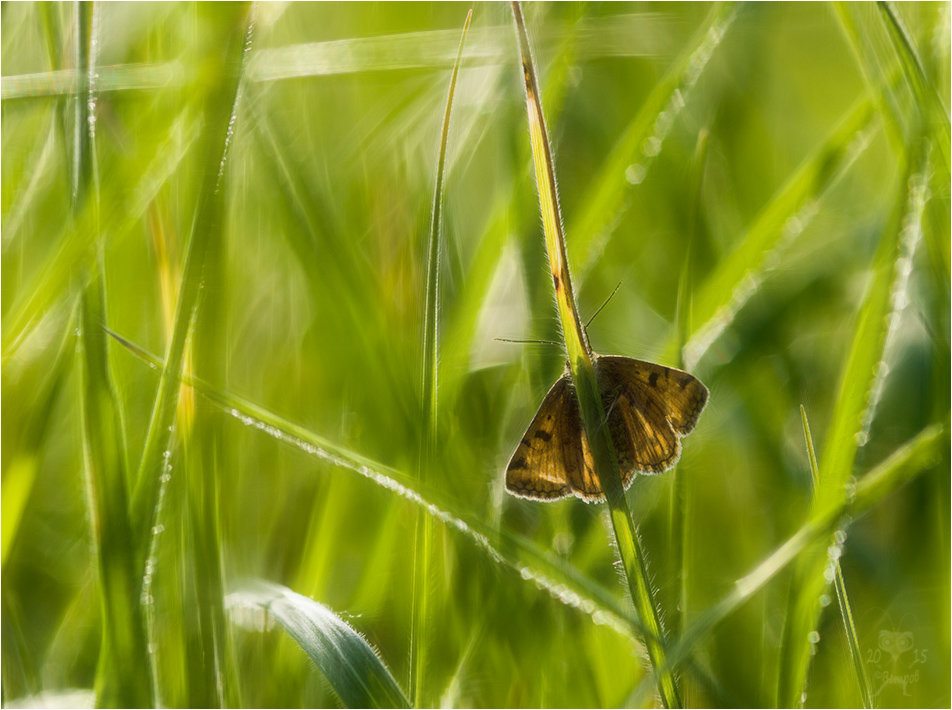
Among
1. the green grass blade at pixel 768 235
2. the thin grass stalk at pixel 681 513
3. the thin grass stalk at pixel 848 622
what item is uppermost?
the green grass blade at pixel 768 235

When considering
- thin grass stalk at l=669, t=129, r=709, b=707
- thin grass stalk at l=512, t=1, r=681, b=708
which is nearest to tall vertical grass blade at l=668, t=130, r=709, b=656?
thin grass stalk at l=669, t=129, r=709, b=707

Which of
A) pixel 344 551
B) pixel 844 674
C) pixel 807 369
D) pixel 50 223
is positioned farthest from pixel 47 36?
pixel 844 674

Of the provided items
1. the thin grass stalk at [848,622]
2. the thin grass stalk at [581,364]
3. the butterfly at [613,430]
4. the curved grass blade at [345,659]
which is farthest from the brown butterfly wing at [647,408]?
the curved grass blade at [345,659]

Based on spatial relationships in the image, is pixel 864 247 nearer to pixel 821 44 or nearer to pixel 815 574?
pixel 821 44

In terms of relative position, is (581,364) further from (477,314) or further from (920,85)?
(920,85)
